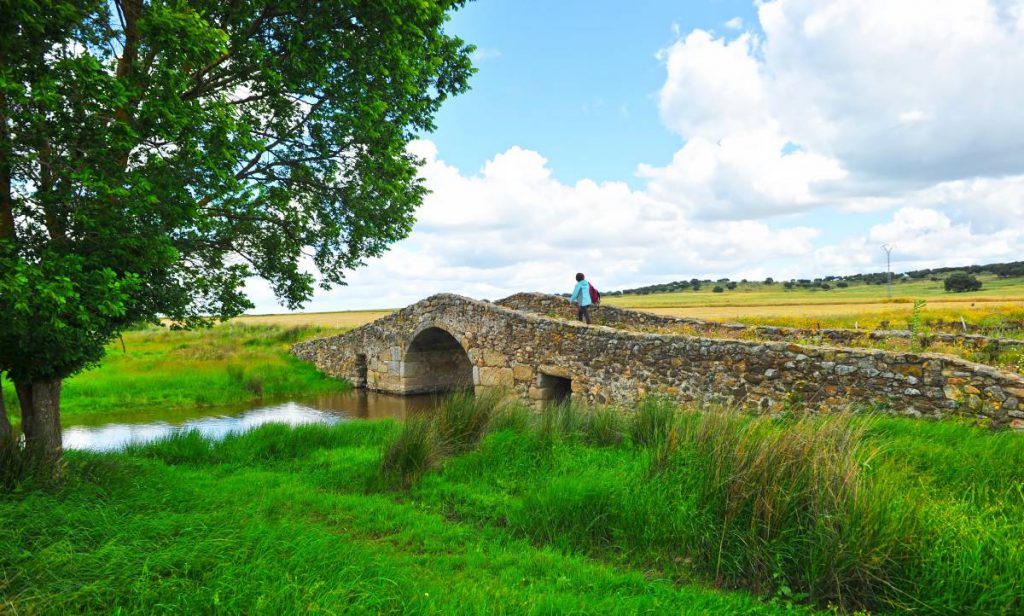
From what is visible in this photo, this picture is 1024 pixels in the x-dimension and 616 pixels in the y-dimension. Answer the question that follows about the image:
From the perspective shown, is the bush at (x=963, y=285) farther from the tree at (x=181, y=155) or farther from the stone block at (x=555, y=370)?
the tree at (x=181, y=155)

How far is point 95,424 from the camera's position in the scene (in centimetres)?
1383

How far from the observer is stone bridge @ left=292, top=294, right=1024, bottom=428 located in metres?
6.99

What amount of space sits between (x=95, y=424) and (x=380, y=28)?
13.5m

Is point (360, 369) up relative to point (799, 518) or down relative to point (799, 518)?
down

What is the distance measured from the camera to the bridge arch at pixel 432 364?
61.5 ft

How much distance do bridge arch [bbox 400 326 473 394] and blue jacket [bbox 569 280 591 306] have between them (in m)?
4.63

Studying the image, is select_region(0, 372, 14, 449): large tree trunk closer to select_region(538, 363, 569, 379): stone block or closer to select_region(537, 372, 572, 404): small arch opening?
select_region(538, 363, 569, 379): stone block

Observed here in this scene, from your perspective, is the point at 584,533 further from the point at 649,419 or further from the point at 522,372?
the point at 522,372

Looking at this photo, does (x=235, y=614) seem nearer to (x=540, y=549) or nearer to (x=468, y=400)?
(x=540, y=549)

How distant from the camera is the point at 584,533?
465cm

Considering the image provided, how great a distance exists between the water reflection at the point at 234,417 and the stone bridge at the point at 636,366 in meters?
1.63

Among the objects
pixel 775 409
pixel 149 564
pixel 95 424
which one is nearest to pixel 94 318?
pixel 149 564

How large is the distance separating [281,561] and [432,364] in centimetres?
1613

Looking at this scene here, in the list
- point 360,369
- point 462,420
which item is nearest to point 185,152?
point 462,420
